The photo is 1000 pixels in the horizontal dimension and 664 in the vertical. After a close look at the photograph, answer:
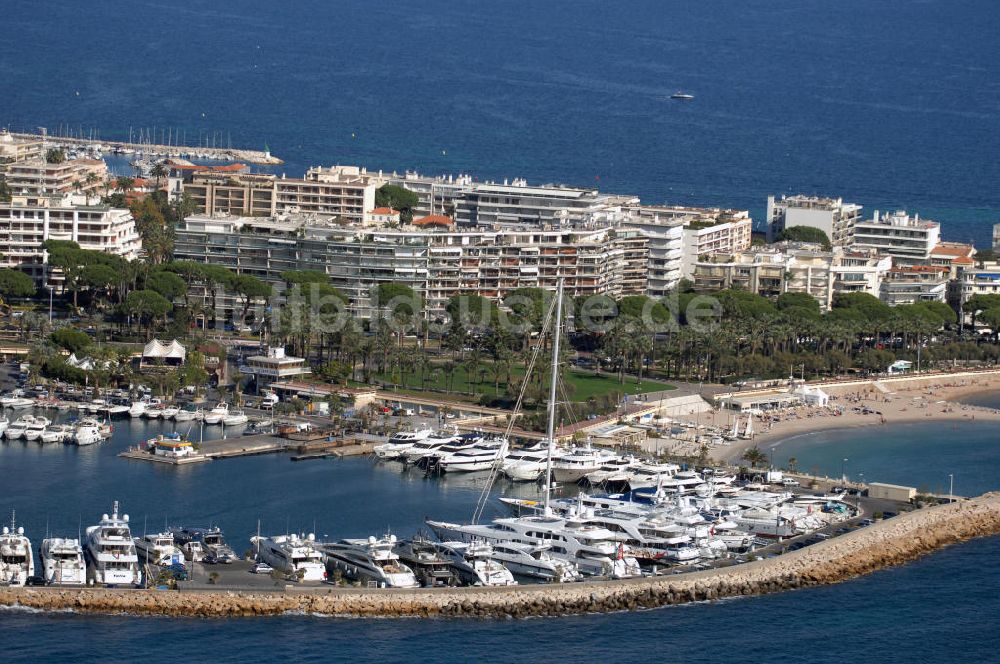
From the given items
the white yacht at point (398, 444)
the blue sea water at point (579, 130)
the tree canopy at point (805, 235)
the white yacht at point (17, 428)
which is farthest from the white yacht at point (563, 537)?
the blue sea water at point (579, 130)

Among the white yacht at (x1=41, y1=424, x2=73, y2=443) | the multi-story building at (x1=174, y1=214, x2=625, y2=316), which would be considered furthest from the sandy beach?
the white yacht at (x1=41, y1=424, x2=73, y2=443)

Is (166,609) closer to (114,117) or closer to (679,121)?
(114,117)

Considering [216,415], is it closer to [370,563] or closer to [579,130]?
[370,563]

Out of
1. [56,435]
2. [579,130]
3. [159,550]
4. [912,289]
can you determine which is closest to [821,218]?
[912,289]

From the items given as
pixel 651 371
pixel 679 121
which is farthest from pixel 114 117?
pixel 651 371

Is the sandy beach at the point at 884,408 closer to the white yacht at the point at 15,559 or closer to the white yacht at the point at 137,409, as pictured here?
the white yacht at the point at 137,409

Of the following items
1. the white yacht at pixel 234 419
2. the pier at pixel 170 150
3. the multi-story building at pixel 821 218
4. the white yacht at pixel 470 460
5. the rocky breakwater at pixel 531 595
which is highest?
the pier at pixel 170 150
